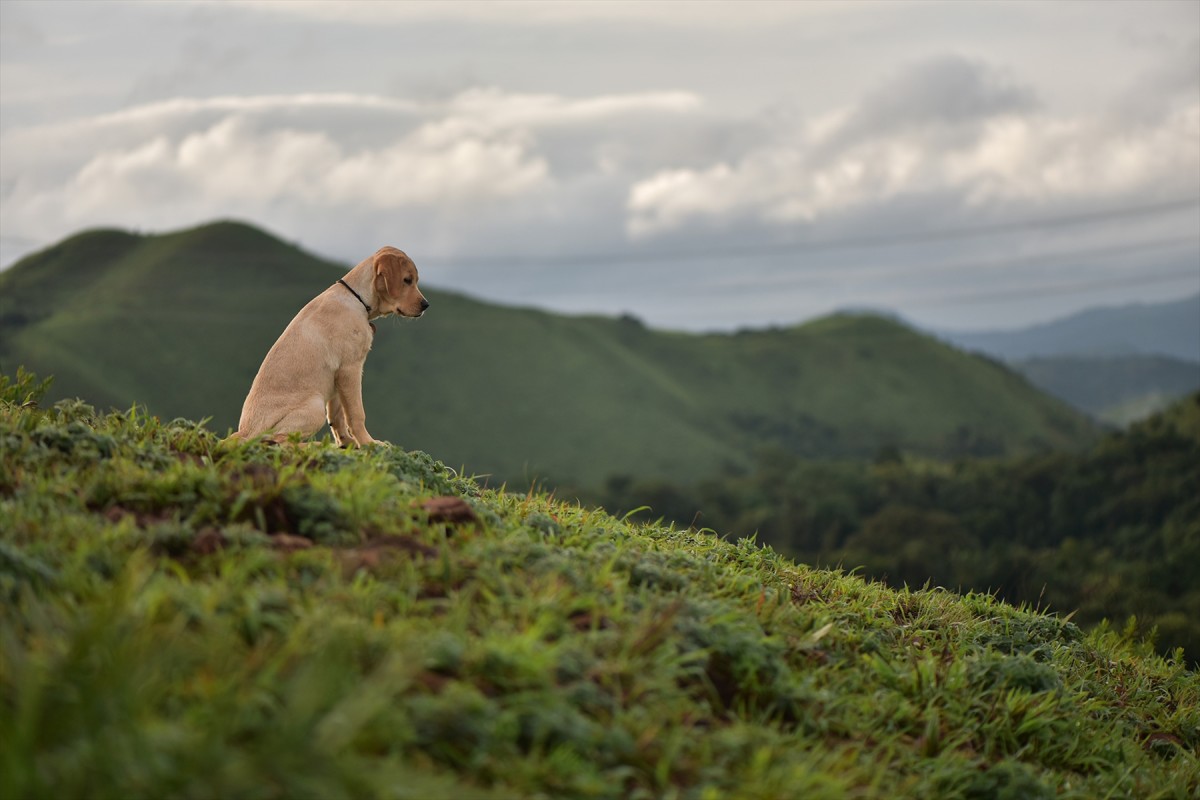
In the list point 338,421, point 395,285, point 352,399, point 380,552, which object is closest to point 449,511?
point 380,552

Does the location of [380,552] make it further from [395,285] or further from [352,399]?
[395,285]

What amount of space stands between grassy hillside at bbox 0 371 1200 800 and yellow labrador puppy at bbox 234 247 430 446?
0.87 metres

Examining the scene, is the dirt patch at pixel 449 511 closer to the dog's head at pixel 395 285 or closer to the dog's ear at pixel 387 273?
the dog's head at pixel 395 285

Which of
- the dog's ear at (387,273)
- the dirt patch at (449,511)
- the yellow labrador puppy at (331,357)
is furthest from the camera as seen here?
the dog's ear at (387,273)

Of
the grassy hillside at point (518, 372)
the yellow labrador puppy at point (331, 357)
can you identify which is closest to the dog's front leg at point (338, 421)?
the yellow labrador puppy at point (331, 357)

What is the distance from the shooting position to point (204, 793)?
397cm

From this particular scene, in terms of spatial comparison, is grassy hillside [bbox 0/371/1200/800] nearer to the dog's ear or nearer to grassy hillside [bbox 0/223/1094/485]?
the dog's ear

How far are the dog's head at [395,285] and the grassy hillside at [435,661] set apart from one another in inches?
59.9

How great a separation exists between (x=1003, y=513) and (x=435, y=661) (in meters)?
97.4

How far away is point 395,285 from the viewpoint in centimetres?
970

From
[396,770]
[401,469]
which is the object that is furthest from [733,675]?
[401,469]

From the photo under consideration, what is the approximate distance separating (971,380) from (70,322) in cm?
12939

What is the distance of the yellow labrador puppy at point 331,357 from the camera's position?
9.14 m

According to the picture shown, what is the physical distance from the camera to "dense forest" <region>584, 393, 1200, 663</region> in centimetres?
7131
